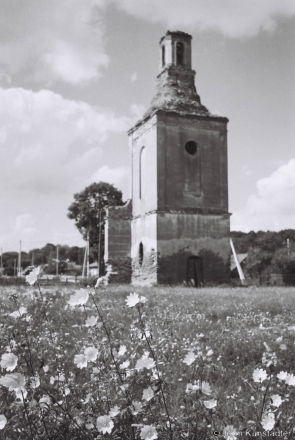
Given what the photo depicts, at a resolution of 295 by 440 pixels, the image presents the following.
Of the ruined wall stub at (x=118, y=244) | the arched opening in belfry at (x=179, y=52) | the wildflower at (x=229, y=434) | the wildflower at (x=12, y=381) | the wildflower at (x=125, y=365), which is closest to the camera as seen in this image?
the wildflower at (x=12, y=381)

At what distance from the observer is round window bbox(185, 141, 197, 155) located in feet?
93.0

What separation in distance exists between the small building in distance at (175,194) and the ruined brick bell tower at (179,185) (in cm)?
6

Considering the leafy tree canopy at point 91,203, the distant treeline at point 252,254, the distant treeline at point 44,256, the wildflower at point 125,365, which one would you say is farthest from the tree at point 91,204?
the wildflower at point 125,365

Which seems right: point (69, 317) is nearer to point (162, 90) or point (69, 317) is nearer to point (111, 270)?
point (111, 270)

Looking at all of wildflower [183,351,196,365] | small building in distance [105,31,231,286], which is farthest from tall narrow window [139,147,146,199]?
wildflower [183,351,196,365]

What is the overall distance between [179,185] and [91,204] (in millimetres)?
21333

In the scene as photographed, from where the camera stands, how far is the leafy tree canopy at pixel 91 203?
46844 mm

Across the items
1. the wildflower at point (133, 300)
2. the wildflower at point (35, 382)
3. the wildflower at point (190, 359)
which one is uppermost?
the wildflower at point (133, 300)

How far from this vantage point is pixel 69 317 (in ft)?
30.1

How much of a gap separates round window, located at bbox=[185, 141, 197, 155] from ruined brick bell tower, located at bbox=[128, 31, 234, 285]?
0.06m

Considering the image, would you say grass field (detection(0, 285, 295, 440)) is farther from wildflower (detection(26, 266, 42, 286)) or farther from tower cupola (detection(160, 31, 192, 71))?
tower cupola (detection(160, 31, 192, 71))

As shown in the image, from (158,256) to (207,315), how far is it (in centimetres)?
1621

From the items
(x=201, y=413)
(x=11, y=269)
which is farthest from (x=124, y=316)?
(x=11, y=269)

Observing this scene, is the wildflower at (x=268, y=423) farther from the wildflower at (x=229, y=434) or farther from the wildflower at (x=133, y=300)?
the wildflower at (x=133, y=300)
